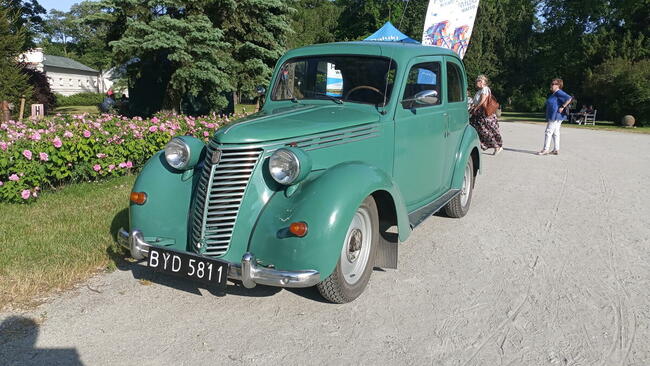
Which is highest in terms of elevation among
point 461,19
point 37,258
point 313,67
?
point 461,19

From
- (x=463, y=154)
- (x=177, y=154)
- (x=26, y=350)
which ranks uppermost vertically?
(x=463, y=154)

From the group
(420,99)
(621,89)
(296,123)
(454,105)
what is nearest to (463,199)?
(454,105)

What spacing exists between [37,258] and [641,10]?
4047 cm

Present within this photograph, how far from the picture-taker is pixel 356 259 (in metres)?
3.74

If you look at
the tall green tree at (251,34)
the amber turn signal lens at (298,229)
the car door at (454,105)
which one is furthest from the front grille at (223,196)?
the tall green tree at (251,34)

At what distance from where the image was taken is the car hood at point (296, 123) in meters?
3.46

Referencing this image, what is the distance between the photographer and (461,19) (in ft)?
49.9

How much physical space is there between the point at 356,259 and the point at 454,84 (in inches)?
111

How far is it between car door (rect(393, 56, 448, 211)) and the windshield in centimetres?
23

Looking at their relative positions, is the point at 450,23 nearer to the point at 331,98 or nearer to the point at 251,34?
the point at 251,34

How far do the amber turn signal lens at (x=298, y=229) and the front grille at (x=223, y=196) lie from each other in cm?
46

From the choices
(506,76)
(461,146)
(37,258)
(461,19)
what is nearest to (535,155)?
(461,19)

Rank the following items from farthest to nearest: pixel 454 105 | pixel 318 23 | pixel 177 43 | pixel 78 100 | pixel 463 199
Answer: pixel 318 23 < pixel 78 100 < pixel 177 43 < pixel 463 199 < pixel 454 105

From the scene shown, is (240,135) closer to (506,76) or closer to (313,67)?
(313,67)
